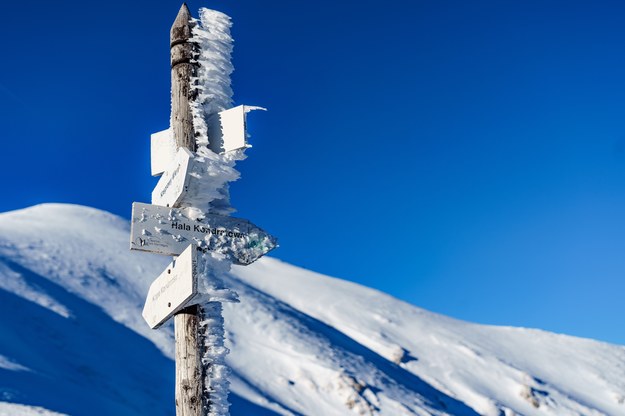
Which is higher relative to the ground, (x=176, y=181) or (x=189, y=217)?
(x=176, y=181)

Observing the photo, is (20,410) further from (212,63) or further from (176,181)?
(212,63)

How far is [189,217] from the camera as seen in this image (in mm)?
3965

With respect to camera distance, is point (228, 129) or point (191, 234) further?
point (228, 129)

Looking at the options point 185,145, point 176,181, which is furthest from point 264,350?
point 176,181

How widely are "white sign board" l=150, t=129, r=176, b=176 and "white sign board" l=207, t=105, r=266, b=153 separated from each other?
0.29 meters

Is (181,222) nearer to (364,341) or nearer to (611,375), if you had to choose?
(364,341)

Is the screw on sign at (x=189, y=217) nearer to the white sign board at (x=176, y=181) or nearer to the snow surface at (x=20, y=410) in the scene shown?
the white sign board at (x=176, y=181)

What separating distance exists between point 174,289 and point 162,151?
1087mm

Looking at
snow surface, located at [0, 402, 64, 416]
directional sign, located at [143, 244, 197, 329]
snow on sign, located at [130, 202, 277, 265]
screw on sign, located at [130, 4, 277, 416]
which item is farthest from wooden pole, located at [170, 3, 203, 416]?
snow surface, located at [0, 402, 64, 416]

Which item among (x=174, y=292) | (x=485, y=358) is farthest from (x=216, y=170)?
(x=485, y=358)

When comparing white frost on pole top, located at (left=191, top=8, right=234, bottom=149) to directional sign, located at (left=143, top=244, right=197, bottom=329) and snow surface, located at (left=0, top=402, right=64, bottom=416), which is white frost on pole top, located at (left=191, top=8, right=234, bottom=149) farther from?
snow surface, located at (left=0, top=402, right=64, bottom=416)

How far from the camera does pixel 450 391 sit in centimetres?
3175

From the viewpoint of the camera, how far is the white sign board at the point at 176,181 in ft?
12.9

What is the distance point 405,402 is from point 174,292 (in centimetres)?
2468
